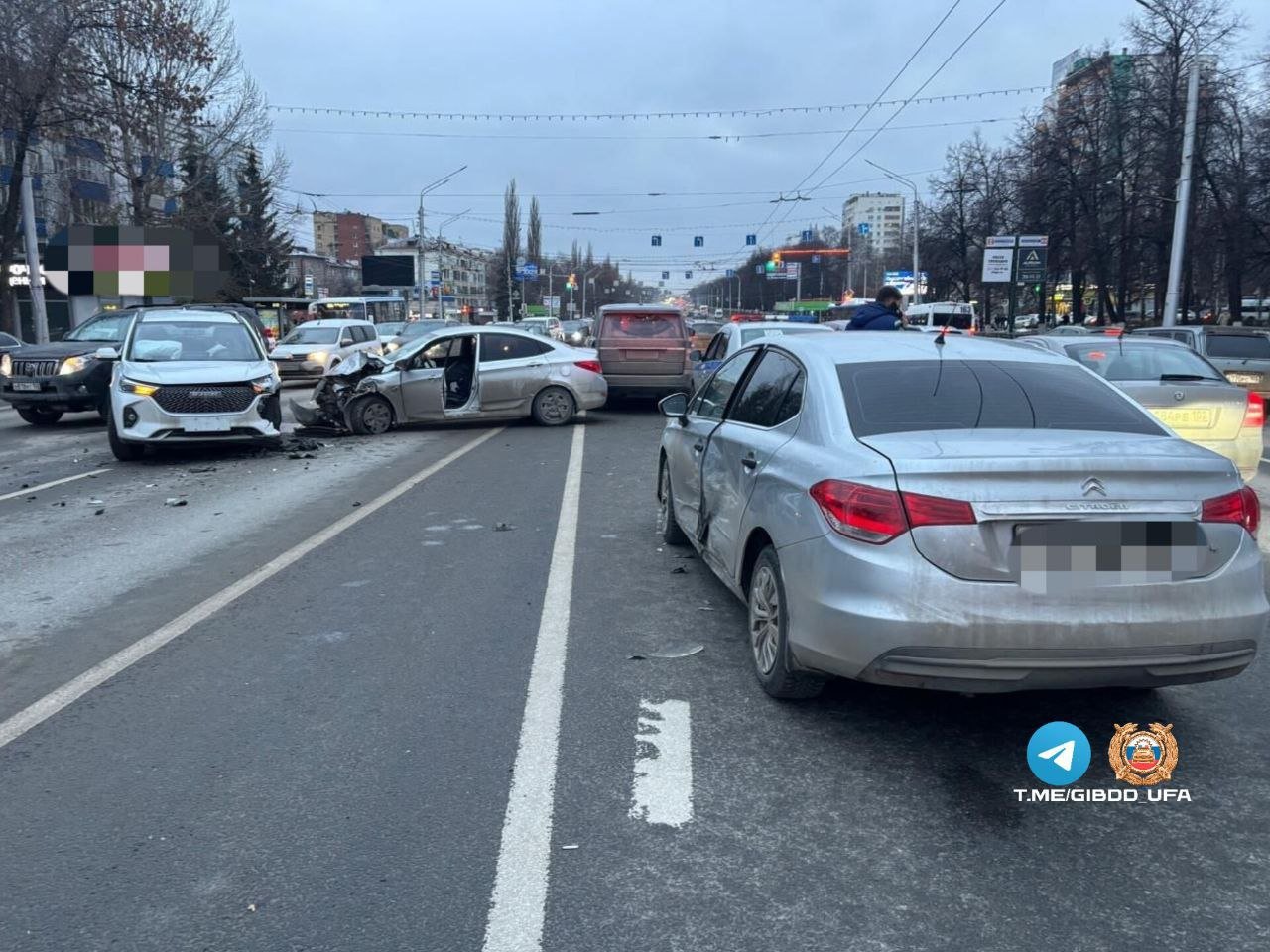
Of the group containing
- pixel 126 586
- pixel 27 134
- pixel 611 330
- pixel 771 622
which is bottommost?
pixel 126 586

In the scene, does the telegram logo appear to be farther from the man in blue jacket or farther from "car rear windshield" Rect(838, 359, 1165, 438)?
the man in blue jacket

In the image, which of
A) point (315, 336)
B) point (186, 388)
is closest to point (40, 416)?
point (186, 388)

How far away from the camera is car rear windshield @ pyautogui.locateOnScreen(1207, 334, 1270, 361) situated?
17359 mm

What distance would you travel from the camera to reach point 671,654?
514 centimetres

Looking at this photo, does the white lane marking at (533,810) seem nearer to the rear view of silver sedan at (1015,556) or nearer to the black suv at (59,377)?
the rear view of silver sedan at (1015,556)

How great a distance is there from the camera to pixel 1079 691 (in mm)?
4668

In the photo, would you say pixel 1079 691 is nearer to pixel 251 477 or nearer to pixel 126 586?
pixel 126 586

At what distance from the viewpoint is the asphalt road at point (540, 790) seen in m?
2.90

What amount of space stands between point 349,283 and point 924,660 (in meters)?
123

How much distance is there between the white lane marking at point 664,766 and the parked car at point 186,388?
29.6 feet

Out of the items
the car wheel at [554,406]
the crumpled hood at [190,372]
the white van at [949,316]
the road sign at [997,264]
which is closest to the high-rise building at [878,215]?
the white van at [949,316]

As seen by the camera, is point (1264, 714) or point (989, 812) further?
point (1264, 714)

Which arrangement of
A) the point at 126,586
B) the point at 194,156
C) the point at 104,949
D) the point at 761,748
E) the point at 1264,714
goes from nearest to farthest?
the point at 104,949
the point at 761,748
the point at 1264,714
the point at 126,586
the point at 194,156

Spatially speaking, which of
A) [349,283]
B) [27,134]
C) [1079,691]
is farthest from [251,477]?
[349,283]
